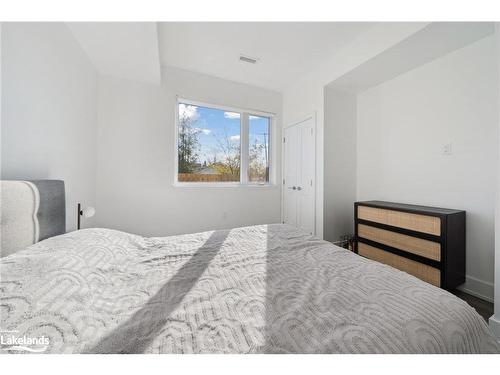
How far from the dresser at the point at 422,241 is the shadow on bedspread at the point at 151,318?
6.63ft

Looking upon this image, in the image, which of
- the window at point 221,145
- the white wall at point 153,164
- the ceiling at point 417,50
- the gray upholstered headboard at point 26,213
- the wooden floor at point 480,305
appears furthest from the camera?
the window at point 221,145

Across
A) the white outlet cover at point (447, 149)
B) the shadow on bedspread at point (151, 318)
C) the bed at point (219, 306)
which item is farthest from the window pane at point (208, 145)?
the white outlet cover at point (447, 149)

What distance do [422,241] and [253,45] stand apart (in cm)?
270

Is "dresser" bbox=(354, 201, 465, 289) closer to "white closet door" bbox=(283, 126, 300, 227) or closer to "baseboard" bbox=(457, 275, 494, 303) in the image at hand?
"baseboard" bbox=(457, 275, 494, 303)

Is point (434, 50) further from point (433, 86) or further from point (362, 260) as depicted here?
point (362, 260)

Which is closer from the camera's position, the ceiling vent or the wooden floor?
the wooden floor

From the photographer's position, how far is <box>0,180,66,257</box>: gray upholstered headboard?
969 millimetres

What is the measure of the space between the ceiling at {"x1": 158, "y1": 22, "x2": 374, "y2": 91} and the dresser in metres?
1.95

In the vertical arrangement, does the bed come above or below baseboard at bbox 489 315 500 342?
above

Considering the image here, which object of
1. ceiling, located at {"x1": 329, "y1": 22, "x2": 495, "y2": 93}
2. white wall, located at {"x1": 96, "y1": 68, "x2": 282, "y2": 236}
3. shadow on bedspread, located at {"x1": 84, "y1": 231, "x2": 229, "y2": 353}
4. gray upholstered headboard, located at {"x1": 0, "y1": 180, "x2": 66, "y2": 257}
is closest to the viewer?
shadow on bedspread, located at {"x1": 84, "y1": 231, "x2": 229, "y2": 353}

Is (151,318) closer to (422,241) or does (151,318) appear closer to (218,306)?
(218,306)

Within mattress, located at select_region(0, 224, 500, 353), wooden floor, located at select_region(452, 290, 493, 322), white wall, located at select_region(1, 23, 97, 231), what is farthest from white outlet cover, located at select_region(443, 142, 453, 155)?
white wall, located at select_region(1, 23, 97, 231)

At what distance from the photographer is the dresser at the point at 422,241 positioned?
6.10 feet

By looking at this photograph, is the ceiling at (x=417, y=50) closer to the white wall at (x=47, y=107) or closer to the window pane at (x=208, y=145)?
the window pane at (x=208, y=145)
